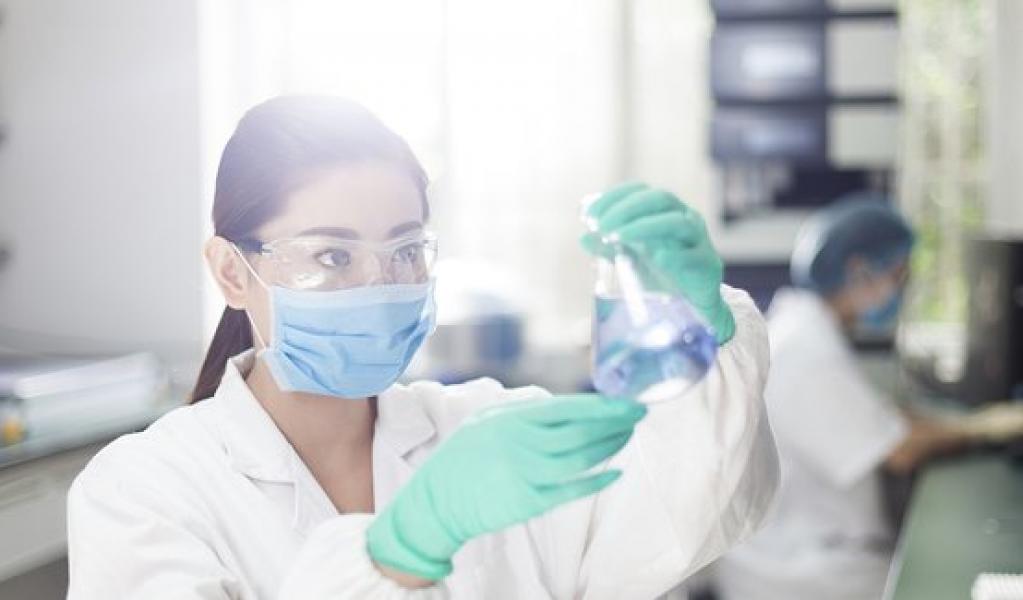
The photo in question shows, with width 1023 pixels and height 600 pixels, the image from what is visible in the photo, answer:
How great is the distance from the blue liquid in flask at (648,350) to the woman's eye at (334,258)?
0.47 ft

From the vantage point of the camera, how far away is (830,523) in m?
2.92

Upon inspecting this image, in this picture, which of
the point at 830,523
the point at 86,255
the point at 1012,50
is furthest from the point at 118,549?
the point at 1012,50

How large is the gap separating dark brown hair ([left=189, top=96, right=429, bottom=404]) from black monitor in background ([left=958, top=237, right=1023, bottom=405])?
261 cm

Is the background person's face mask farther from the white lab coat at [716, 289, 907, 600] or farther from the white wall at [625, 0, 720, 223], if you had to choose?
the white wall at [625, 0, 720, 223]

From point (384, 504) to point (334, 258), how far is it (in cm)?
17

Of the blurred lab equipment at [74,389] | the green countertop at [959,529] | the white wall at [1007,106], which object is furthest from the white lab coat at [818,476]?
the blurred lab equipment at [74,389]

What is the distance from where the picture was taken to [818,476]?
115 inches

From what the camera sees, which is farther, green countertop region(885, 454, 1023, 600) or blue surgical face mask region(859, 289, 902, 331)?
blue surgical face mask region(859, 289, 902, 331)

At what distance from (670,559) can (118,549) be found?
1.27 ft

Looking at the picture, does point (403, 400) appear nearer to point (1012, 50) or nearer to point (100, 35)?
point (100, 35)

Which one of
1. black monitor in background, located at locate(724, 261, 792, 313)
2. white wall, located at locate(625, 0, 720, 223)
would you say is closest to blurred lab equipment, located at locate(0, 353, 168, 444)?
white wall, located at locate(625, 0, 720, 223)

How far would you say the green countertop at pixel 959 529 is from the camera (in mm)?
1947

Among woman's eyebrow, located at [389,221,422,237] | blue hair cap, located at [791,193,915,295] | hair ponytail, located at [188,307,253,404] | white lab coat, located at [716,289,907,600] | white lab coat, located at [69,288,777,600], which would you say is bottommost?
white lab coat, located at [716,289,907,600]

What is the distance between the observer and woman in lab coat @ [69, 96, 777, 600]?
2.42 ft
